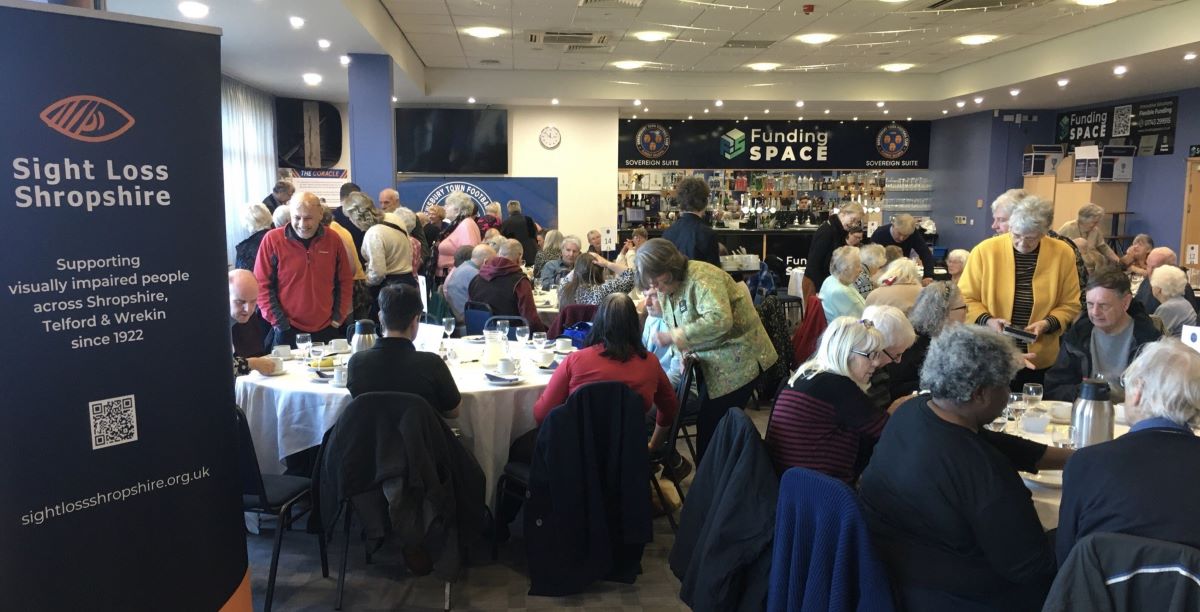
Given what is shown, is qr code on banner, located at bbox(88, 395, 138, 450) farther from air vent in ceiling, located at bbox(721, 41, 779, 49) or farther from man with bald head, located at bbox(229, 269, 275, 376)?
air vent in ceiling, located at bbox(721, 41, 779, 49)

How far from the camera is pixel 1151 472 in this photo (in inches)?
73.2

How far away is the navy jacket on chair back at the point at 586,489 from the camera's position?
3.37 m

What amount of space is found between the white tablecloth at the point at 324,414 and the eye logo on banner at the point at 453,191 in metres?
7.35

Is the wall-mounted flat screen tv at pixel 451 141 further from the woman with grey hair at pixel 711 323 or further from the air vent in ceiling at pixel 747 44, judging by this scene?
the woman with grey hair at pixel 711 323

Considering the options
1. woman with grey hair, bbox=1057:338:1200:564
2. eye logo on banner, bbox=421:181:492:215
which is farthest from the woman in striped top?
eye logo on banner, bbox=421:181:492:215

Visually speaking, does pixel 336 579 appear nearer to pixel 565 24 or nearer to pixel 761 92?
pixel 565 24

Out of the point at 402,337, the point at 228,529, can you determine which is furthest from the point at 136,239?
the point at 402,337

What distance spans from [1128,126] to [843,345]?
11923 millimetres

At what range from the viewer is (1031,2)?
25.2ft

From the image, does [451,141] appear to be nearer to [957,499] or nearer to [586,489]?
[586,489]

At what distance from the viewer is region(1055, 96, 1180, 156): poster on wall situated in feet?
37.4

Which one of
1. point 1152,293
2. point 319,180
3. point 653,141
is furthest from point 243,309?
point 653,141

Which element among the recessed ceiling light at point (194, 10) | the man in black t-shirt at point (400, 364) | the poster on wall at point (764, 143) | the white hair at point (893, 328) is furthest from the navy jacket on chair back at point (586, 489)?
the poster on wall at point (764, 143)

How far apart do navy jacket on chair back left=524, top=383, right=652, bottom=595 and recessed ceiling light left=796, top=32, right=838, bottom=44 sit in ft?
23.6
